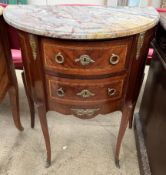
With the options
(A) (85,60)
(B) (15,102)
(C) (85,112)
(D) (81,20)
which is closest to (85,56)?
(A) (85,60)

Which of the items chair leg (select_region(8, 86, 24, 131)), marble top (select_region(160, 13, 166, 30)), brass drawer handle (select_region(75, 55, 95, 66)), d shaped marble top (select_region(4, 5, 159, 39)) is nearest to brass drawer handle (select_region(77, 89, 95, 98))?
brass drawer handle (select_region(75, 55, 95, 66))

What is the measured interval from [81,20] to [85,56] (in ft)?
0.44

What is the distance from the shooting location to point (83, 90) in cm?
84

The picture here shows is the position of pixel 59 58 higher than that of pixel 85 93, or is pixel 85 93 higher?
pixel 59 58

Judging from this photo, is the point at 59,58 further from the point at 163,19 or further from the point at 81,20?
the point at 163,19

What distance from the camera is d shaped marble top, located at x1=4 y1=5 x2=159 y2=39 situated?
66 cm

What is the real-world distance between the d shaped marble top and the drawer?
204mm

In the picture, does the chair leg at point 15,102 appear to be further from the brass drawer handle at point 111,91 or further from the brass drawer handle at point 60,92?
the brass drawer handle at point 111,91

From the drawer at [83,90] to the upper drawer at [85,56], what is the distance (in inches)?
1.7

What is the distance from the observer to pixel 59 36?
0.66 meters

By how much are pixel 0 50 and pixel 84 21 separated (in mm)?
491

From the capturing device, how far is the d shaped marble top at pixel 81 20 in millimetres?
664

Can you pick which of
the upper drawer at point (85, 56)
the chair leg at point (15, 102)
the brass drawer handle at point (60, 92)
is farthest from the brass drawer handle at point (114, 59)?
the chair leg at point (15, 102)

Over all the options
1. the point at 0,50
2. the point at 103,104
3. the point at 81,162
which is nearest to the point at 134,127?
the point at 81,162
